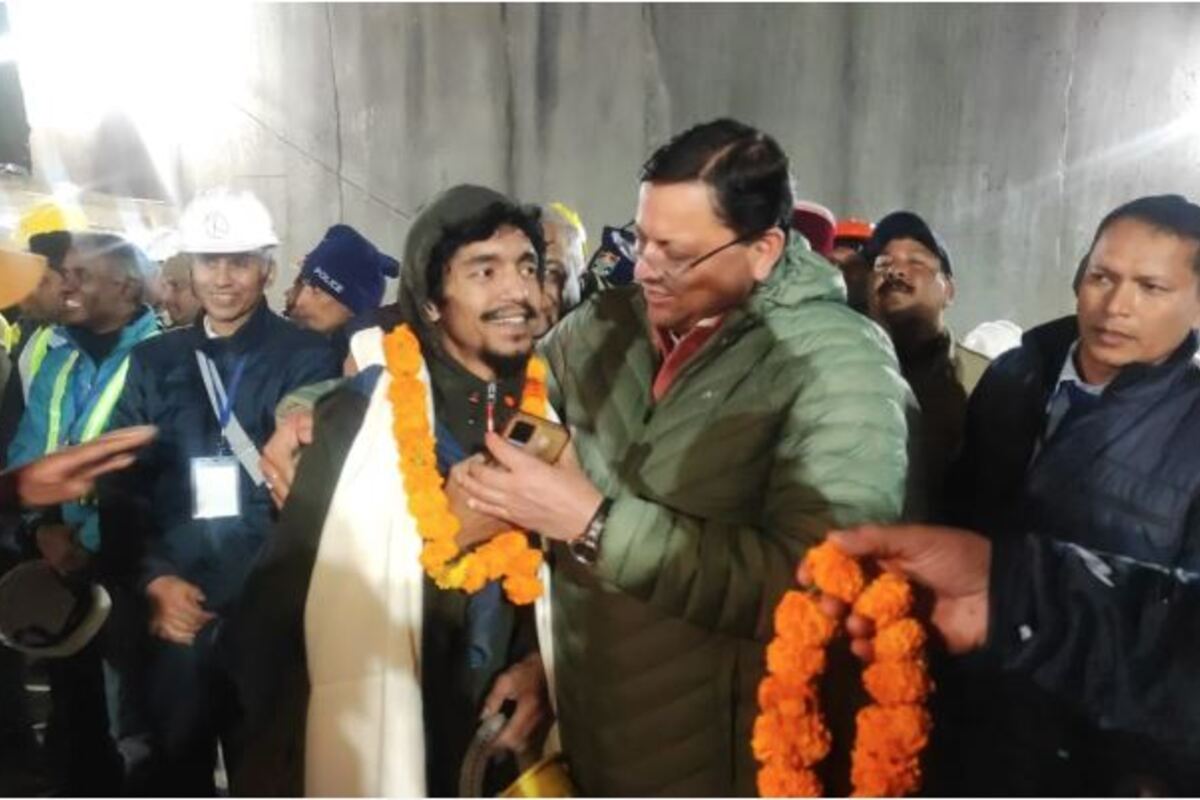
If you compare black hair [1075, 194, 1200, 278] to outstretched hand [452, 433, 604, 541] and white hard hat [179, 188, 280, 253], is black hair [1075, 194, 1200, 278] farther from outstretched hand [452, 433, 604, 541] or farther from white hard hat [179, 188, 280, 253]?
white hard hat [179, 188, 280, 253]

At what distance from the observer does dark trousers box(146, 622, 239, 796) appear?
316cm

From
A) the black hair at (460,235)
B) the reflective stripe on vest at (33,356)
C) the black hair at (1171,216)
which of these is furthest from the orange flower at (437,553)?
the reflective stripe on vest at (33,356)

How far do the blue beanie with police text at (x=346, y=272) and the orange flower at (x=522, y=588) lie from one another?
2373 millimetres

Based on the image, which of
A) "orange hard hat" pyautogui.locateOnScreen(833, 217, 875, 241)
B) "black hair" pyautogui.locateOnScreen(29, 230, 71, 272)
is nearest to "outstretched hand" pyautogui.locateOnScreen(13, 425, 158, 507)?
"black hair" pyautogui.locateOnScreen(29, 230, 71, 272)

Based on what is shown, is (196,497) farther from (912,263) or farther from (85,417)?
(912,263)

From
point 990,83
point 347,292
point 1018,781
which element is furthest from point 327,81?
point 1018,781

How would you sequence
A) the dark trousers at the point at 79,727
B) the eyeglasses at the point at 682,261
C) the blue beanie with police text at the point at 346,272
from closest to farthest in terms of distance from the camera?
the eyeglasses at the point at 682,261 < the dark trousers at the point at 79,727 < the blue beanie with police text at the point at 346,272

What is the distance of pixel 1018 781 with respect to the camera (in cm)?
216

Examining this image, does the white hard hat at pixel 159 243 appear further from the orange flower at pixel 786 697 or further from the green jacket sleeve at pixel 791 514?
the orange flower at pixel 786 697

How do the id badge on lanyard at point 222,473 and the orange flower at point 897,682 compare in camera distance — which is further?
the id badge on lanyard at point 222,473

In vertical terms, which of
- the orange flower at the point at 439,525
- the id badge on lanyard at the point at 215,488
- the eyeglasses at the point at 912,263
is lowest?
the id badge on lanyard at the point at 215,488

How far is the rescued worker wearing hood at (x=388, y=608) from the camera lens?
2.04 meters

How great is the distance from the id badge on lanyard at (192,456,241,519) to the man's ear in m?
1.94

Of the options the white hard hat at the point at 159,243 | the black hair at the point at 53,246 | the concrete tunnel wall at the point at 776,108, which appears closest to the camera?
the black hair at the point at 53,246
